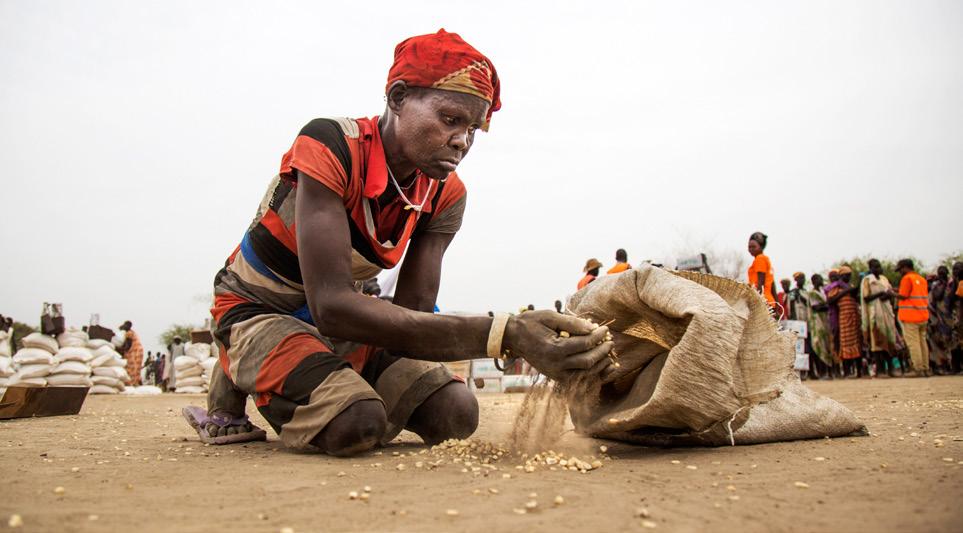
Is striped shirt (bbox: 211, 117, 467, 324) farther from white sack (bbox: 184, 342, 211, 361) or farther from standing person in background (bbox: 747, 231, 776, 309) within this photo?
white sack (bbox: 184, 342, 211, 361)

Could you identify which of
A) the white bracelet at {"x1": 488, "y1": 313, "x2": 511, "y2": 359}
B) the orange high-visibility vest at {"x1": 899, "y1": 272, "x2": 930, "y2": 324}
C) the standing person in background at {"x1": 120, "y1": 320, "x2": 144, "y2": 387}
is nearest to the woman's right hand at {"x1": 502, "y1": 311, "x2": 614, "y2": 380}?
the white bracelet at {"x1": 488, "y1": 313, "x2": 511, "y2": 359}

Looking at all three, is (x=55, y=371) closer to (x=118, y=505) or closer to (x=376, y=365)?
(x=376, y=365)

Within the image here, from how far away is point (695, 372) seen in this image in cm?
225

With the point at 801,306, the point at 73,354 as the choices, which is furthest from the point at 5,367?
the point at 801,306

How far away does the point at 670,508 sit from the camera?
1.67 meters

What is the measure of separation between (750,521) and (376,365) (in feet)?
6.44

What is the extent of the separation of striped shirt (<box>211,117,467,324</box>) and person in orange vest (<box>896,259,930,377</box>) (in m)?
9.44

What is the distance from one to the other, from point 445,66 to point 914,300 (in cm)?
1002

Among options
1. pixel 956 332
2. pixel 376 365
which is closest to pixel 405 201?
pixel 376 365

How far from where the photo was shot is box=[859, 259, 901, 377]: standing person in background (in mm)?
10828

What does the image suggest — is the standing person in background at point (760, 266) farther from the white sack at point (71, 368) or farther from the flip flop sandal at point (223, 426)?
the white sack at point (71, 368)

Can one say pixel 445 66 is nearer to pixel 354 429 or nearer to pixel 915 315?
pixel 354 429

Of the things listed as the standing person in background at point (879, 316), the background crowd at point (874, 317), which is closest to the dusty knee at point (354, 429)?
the background crowd at point (874, 317)

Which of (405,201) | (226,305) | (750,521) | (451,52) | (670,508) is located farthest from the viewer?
(226,305)
